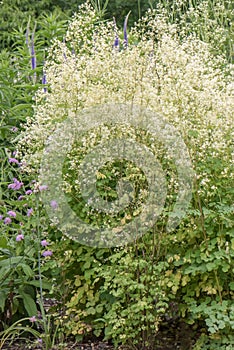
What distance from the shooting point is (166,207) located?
3.35 meters

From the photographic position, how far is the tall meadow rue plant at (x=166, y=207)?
3254 mm

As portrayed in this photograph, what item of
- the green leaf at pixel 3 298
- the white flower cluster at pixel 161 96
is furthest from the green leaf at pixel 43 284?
the white flower cluster at pixel 161 96

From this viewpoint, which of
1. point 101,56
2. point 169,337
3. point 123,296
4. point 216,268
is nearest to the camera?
point 216,268

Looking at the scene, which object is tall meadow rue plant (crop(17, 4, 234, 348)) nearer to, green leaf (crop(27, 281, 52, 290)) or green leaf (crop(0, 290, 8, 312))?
green leaf (crop(27, 281, 52, 290))

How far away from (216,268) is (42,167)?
117 centimetres

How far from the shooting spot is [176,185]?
327 centimetres

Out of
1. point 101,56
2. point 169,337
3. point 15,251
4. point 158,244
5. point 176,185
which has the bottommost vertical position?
point 169,337

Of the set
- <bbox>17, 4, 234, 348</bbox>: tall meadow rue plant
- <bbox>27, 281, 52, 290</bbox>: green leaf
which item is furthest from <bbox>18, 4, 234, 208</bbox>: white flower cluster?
<bbox>27, 281, 52, 290</bbox>: green leaf

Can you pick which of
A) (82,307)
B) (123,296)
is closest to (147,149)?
(123,296)

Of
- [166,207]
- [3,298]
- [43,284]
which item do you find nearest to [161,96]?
[166,207]

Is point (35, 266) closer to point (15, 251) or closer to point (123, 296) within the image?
A: point (15, 251)

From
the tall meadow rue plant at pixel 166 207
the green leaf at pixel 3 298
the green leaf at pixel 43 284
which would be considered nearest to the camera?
the tall meadow rue plant at pixel 166 207

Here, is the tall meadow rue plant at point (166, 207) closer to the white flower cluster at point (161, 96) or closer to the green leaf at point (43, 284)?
the white flower cluster at point (161, 96)

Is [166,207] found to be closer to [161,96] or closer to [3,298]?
[161,96]
